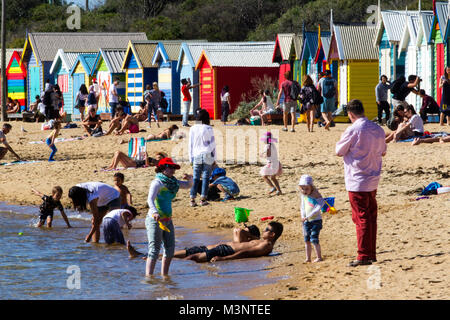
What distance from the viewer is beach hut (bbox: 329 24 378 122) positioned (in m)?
26.5

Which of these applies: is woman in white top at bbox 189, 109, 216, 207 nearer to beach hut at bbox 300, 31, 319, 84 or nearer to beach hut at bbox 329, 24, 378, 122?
beach hut at bbox 329, 24, 378, 122

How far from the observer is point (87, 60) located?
130 ft

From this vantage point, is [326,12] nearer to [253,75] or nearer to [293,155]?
[253,75]

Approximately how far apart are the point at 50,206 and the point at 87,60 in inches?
1056

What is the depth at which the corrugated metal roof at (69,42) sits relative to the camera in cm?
4353

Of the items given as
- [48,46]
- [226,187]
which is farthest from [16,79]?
[226,187]

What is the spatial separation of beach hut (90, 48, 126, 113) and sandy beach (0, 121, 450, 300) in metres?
12.2

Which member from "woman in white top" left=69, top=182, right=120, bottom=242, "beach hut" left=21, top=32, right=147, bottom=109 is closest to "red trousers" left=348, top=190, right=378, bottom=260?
"woman in white top" left=69, top=182, right=120, bottom=242

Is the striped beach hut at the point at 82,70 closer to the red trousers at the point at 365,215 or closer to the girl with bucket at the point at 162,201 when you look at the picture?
the girl with bucket at the point at 162,201

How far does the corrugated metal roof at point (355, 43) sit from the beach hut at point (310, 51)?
215 centimetres

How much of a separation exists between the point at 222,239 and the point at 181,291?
321 centimetres

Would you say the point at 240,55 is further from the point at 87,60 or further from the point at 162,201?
the point at 162,201
